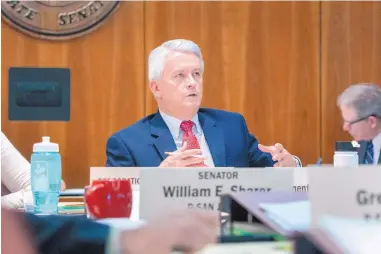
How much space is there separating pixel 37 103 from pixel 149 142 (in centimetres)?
191

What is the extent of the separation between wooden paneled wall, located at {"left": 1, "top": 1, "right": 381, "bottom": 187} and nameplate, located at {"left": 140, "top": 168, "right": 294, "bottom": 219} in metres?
3.04

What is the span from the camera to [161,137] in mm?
2621

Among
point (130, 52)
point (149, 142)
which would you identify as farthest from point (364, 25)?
point (149, 142)

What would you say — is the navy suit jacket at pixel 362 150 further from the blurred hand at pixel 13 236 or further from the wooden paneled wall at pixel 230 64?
the blurred hand at pixel 13 236

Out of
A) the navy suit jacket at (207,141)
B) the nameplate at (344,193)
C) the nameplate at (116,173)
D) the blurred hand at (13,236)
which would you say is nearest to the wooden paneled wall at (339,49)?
the navy suit jacket at (207,141)

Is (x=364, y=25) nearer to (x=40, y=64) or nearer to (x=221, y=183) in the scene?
(x=40, y=64)

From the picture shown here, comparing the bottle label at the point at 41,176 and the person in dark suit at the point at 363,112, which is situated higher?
the person in dark suit at the point at 363,112

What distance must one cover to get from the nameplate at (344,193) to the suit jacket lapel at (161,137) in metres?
1.76

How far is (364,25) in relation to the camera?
4.48 m

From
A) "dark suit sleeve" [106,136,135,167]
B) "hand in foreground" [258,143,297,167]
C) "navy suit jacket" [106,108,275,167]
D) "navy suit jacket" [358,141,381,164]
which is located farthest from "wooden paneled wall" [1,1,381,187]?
"hand in foreground" [258,143,297,167]

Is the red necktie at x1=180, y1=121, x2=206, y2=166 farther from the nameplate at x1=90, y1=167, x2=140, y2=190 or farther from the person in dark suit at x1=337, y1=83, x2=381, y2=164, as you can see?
the person in dark suit at x1=337, y1=83, x2=381, y2=164

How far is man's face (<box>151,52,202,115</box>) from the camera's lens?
2.75 meters

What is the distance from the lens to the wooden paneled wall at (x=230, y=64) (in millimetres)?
4266

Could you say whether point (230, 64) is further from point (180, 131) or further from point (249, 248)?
point (249, 248)
